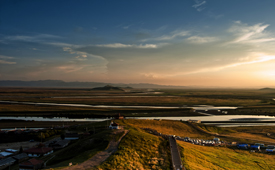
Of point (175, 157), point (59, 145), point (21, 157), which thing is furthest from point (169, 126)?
point (21, 157)

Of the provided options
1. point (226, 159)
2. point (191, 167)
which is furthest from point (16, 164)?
point (226, 159)

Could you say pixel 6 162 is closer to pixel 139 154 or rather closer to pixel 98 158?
pixel 98 158

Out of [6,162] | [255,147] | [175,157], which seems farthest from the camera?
[255,147]

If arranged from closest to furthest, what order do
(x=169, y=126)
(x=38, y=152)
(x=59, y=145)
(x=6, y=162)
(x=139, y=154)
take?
1. (x=139, y=154)
2. (x=6, y=162)
3. (x=38, y=152)
4. (x=59, y=145)
5. (x=169, y=126)

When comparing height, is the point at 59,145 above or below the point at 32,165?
below

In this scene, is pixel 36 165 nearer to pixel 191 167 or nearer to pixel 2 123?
pixel 191 167

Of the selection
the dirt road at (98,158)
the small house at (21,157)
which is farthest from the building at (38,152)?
the dirt road at (98,158)

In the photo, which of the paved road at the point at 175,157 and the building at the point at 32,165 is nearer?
the paved road at the point at 175,157

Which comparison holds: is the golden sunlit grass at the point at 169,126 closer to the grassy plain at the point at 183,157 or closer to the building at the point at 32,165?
the grassy plain at the point at 183,157

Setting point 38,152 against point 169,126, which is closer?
point 38,152
